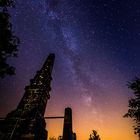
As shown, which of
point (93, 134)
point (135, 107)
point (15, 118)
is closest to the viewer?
point (15, 118)

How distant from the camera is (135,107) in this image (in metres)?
22.0

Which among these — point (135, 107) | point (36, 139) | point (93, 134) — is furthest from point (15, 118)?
point (93, 134)

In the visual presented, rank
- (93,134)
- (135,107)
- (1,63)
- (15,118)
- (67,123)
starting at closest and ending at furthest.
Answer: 1. (1,63)
2. (67,123)
3. (15,118)
4. (135,107)
5. (93,134)

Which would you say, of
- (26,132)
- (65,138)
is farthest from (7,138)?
(65,138)

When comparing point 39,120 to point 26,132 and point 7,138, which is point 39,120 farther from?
point 7,138

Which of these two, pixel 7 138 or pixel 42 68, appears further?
pixel 42 68

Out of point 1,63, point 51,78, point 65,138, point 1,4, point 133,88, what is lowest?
point 65,138

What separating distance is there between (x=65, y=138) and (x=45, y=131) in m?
5.50

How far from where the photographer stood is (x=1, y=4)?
38.0ft

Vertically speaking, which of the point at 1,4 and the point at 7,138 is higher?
the point at 1,4

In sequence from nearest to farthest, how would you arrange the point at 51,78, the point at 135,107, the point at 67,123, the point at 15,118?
1. the point at 67,123
2. the point at 15,118
3. the point at 135,107
4. the point at 51,78

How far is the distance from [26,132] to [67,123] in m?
5.05

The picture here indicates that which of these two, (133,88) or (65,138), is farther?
(133,88)

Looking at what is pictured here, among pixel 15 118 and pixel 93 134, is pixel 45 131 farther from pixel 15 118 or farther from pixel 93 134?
pixel 93 134
